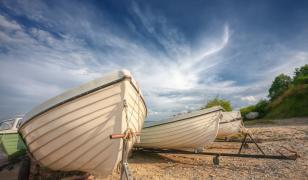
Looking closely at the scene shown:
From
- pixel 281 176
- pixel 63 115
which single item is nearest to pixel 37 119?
pixel 63 115

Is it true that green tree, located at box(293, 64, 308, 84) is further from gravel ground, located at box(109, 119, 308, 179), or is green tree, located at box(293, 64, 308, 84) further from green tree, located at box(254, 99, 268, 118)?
gravel ground, located at box(109, 119, 308, 179)

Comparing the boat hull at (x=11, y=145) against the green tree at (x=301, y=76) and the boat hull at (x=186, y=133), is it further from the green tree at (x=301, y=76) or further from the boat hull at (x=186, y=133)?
the green tree at (x=301, y=76)

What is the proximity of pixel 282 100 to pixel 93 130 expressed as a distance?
103ft

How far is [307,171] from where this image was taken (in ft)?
16.2

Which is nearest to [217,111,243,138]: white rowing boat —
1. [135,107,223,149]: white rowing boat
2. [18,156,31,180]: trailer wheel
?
[135,107,223,149]: white rowing boat

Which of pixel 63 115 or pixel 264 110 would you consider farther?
pixel 264 110

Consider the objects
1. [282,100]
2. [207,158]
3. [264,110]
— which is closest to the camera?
[207,158]

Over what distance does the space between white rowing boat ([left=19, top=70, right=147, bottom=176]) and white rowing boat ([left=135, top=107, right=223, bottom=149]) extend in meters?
3.38

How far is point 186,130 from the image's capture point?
6781 millimetres

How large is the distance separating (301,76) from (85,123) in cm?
4038

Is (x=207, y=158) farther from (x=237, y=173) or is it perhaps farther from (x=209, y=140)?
(x=237, y=173)

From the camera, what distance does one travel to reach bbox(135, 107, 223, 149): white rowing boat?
6.78m

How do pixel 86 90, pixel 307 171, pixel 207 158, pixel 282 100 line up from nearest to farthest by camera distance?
pixel 86 90 → pixel 307 171 → pixel 207 158 → pixel 282 100

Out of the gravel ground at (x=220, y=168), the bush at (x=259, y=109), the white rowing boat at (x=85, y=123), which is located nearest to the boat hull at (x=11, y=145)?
the gravel ground at (x=220, y=168)
